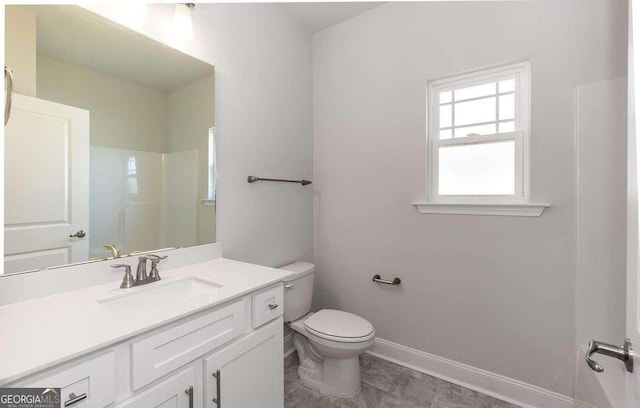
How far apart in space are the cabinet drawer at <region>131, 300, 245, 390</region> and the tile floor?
0.94 metres

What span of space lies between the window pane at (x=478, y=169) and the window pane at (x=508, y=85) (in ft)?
1.06

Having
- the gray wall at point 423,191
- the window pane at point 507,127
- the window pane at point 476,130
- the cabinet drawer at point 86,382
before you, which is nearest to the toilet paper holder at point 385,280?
the gray wall at point 423,191

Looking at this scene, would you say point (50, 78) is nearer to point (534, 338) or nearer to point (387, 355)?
point (387, 355)

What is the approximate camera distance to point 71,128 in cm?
111

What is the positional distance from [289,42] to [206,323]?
6.75ft

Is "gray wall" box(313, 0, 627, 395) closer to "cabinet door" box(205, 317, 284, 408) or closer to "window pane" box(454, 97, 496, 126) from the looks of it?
"window pane" box(454, 97, 496, 126)

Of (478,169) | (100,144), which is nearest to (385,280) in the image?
(478,169)

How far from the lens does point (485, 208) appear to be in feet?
5.58

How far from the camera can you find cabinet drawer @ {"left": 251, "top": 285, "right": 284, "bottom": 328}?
45.7 inches

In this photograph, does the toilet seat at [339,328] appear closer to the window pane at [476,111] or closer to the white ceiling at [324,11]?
the window pane at [476,111]

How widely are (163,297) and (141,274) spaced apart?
0.14m

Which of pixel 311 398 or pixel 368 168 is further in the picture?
pixel 368 168

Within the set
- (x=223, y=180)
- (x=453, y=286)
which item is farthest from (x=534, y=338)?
(x=223, y=180)

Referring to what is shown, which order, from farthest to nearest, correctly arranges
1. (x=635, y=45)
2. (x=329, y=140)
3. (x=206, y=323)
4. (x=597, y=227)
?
1. (x=329, y=140)
2. (x=597, y=227)
3. (x=206, y=323)
4. (x=635, y=45)
